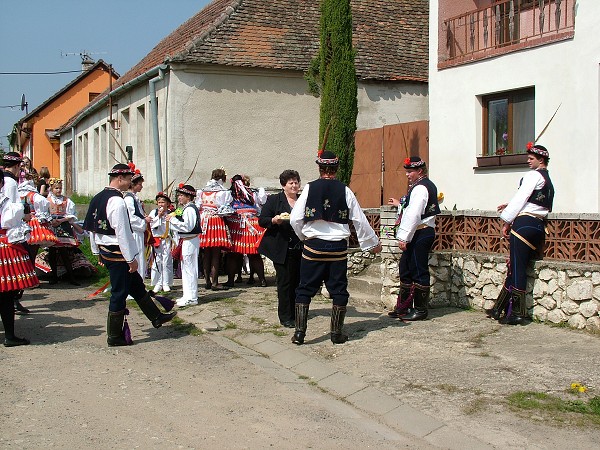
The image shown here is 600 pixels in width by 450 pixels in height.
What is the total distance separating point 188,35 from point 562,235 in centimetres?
1509

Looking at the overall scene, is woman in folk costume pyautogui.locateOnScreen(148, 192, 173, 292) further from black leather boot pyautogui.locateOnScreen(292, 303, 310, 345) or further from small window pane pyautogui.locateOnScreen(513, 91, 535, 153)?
small window pane pyautogui.locateOnScreen(513, 91, 535, 153)

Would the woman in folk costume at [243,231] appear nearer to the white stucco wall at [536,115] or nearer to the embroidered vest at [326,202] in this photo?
the white stucco wall at [536,115]

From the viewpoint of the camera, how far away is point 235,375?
6.84 metres

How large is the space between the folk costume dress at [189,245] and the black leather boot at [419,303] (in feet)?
10.4

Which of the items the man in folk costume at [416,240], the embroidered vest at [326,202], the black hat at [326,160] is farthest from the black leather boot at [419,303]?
the black hat at [326,160]

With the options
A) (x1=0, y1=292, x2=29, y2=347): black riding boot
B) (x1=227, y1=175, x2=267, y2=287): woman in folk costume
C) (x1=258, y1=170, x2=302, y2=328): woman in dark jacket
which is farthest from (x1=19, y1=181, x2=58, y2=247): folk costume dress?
(x1=258, y1=170, x2=302, y2=328): woman in dark jacket

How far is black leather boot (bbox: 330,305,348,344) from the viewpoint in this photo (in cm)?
769

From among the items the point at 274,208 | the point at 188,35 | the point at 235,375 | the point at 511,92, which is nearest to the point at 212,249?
the point at 274,208

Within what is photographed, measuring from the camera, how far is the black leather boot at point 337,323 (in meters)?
7.69

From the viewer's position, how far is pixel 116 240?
26.0ft

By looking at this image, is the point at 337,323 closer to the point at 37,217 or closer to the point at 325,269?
the point at 325,269

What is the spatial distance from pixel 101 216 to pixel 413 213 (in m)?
3.41

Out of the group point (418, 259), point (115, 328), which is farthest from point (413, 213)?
point (115, 328)

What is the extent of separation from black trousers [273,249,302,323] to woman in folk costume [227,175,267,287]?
3.09 meters
